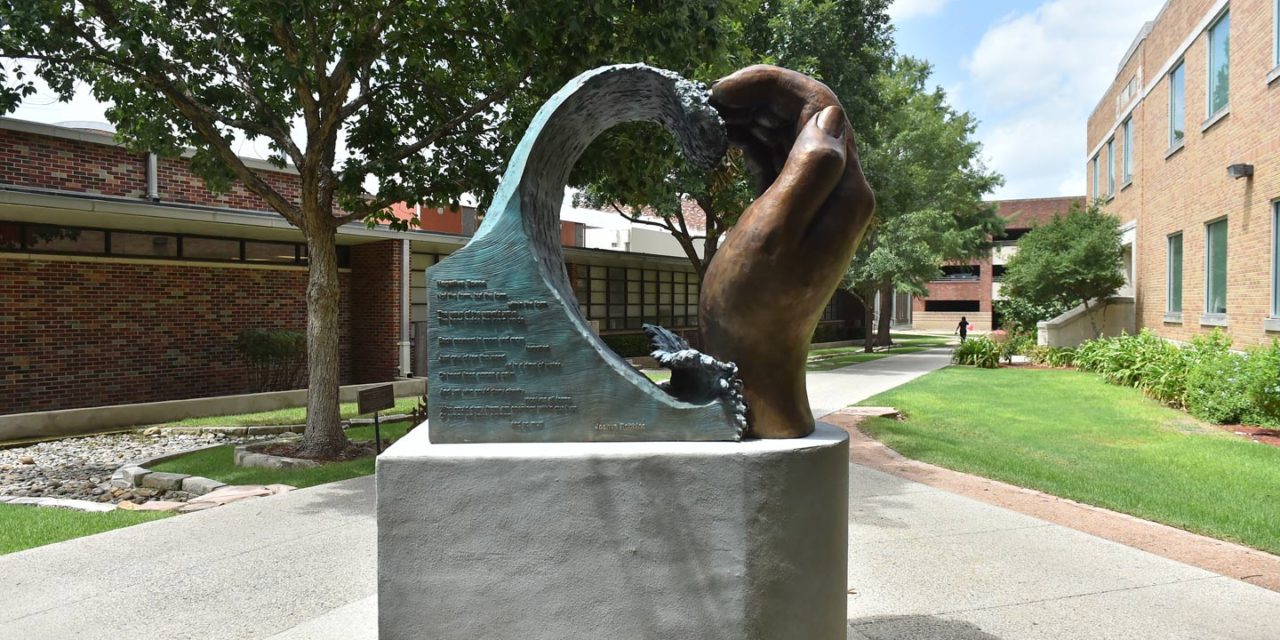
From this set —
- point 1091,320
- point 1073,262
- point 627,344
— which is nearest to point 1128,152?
point 1073,262

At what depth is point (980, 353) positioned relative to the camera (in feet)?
71.7

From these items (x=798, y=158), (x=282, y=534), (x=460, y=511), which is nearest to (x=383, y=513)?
(x=460, y=511)

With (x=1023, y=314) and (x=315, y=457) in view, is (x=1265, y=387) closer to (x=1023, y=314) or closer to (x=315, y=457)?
(x=315, y=457)

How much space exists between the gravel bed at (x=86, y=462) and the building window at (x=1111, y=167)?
2560 centimetres

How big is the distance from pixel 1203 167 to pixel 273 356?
1865cm

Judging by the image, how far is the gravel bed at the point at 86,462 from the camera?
26.3 ft

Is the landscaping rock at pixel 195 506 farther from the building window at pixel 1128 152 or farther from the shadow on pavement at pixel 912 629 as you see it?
the building window at pixel 1128 152

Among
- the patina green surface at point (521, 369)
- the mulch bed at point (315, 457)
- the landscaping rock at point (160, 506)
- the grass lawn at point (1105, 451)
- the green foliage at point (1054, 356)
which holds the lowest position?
the landscaping rock at point (160, 506)

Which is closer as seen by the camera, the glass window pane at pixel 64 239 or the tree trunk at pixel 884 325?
the glass window pane at pixel 64 239

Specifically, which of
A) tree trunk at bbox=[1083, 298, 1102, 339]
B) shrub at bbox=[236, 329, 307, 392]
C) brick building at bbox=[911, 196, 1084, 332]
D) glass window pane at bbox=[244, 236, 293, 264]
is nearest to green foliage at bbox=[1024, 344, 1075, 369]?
tree trunk at bbox=[1083, 298, 1102, 339]

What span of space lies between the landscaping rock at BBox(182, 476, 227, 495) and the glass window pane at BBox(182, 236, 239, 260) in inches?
327

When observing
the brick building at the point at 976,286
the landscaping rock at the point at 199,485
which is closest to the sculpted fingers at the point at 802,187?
the landscaping rock at the point at 199,485

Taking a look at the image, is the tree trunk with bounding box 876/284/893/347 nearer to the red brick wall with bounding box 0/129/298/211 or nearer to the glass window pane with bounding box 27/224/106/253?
the red brick wall with bounding box 0/129/298/211

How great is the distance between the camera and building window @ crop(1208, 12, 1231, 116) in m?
14.8
